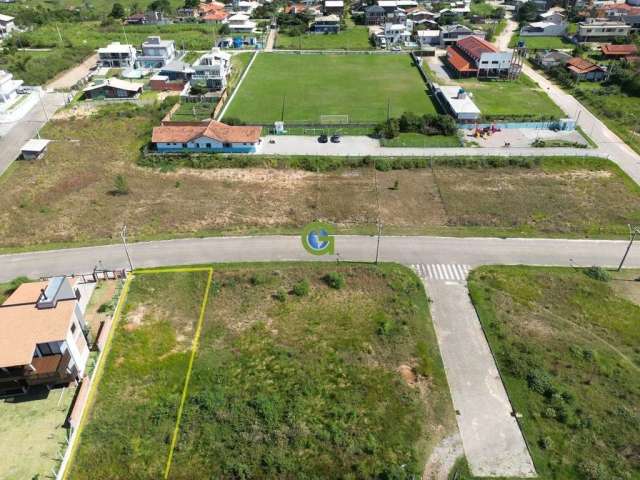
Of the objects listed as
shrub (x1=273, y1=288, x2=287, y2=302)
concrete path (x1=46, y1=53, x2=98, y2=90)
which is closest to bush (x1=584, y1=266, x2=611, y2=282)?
shrub (x1=273, y1=288, x2=287, y2=302)

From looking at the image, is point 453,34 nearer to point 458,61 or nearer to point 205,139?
point 458,61

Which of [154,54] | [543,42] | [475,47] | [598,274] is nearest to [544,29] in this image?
[543,42]

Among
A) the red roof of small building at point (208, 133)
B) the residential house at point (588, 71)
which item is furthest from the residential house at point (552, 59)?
the red roof of small building at point (208, 133)

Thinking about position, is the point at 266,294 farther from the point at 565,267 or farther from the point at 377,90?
the point at 377,90

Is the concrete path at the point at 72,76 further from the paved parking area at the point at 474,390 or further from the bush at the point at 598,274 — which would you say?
the bush at the point at 598,274

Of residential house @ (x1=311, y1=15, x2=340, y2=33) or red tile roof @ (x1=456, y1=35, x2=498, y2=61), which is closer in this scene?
red tile roof @ (x1=456, y1=35, x2=498, y2=61)

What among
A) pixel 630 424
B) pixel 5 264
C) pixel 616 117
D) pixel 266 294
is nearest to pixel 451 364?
pixel 630 424

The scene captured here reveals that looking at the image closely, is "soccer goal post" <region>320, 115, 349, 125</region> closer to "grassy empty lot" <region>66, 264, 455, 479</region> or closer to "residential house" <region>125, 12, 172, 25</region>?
"grassy empty lot" <region>66, 264, 455, 479</region>
